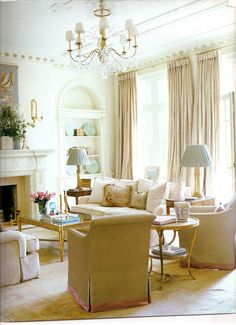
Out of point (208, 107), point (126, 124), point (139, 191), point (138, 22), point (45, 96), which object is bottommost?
point (139, 191)

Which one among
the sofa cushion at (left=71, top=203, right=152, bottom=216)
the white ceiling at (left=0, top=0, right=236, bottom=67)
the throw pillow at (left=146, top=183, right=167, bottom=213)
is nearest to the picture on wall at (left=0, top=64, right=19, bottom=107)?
the white ceiling at (left=0, top=0, right=236, bottom=67)

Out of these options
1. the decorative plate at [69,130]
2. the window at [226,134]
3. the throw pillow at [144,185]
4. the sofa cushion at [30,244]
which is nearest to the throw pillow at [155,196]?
the throw pillow at [144,185]

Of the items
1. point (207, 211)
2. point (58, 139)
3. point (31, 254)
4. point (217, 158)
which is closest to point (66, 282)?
point (31, 254)

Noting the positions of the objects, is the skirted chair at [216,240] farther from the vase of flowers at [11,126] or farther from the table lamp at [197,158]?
the vase of flowers at [11,126]

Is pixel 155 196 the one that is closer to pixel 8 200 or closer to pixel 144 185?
pixel 144 185

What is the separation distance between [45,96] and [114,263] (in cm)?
486

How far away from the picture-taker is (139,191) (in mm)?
5926

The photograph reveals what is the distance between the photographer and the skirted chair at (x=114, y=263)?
3.16m

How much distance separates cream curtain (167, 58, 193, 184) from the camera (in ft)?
22.3

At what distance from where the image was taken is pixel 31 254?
4.26 m

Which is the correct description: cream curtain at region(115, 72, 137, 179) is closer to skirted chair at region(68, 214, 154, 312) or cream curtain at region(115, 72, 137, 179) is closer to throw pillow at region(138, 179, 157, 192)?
throw pillow at region(138, 179, 157, 192)

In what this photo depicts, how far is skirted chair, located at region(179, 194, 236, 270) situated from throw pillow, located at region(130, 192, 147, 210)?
55.9 inches

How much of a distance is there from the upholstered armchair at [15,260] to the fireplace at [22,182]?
293cm

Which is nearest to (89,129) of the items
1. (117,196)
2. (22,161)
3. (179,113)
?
(22,161)
